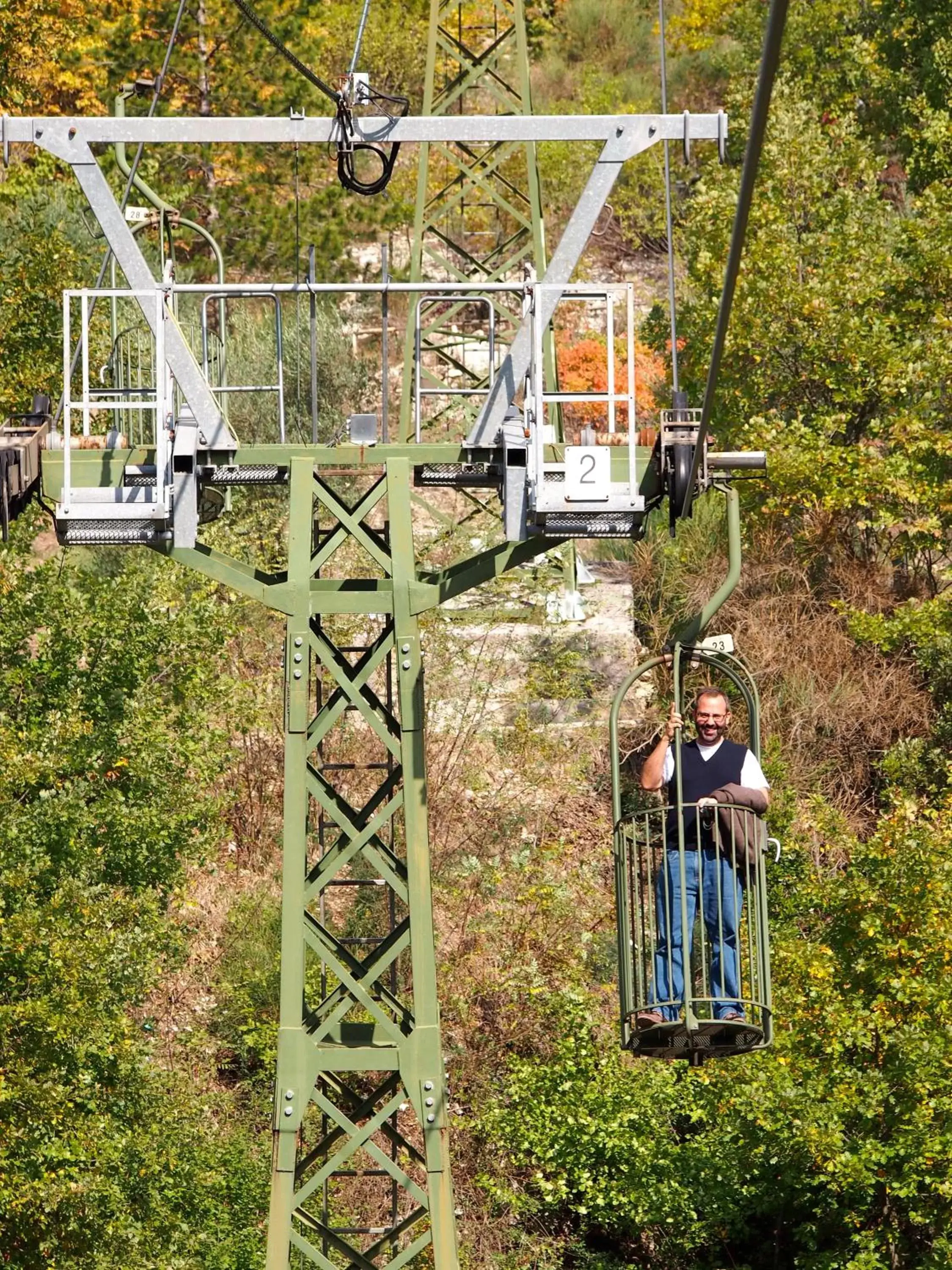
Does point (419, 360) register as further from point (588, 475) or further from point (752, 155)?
point (752, 155)

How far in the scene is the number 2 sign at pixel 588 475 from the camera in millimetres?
11375

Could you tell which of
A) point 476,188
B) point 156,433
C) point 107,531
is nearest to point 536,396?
point 156,433

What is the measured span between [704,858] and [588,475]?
197cm

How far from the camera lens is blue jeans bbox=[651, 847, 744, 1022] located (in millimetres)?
11555

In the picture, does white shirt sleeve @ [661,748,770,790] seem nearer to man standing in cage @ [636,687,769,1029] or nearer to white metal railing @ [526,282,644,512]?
man standing in cage @ [636,687,769,1029]

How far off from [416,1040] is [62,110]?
2561 centimetres

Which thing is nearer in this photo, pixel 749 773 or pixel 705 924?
pixel 749 773

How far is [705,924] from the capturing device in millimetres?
11797

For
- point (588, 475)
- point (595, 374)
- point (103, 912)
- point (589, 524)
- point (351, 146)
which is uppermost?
point (595, 374)

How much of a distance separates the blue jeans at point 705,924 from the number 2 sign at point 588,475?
1.72 metres

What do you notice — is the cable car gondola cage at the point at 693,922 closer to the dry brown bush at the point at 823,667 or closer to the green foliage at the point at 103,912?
the green foliage at the point at 103,912

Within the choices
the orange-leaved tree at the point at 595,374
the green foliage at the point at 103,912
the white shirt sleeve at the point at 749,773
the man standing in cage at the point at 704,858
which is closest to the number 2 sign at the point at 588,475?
the man standing in cage at the point at 704,858

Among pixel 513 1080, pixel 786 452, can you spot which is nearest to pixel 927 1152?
pixel 513 1080

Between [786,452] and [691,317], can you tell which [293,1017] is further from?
[691,317]
